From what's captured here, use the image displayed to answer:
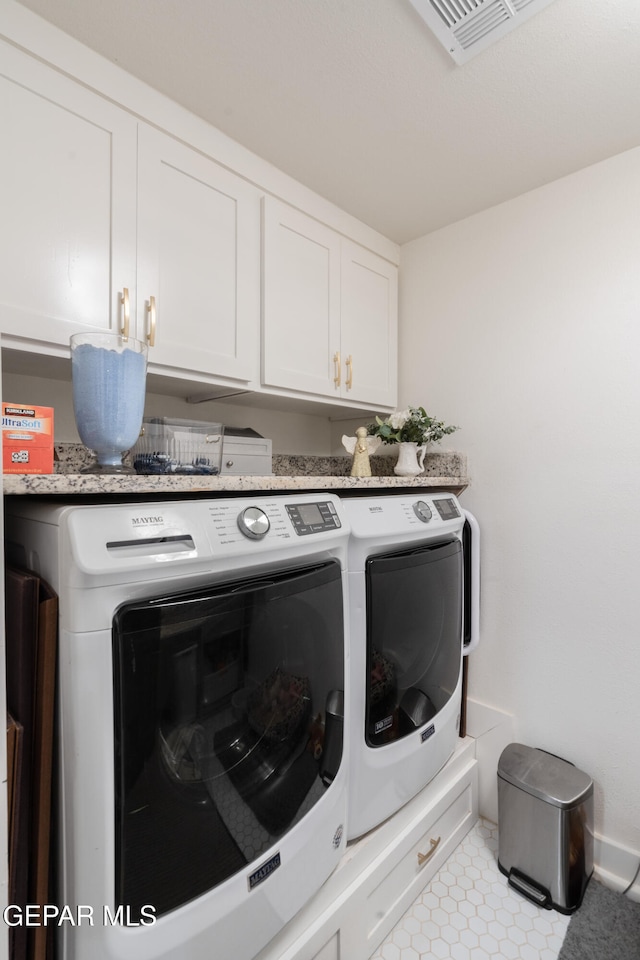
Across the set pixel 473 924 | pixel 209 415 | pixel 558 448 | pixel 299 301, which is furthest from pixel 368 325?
pixel 473 924

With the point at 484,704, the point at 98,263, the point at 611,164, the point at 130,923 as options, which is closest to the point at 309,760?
the point at 130,923

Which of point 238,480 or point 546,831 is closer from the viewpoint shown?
point 238,480

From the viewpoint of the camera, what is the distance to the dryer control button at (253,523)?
0.95 metres

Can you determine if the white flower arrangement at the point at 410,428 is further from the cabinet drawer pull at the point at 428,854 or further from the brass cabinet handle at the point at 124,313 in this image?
the cabinet drawer pull at the point at 428,854

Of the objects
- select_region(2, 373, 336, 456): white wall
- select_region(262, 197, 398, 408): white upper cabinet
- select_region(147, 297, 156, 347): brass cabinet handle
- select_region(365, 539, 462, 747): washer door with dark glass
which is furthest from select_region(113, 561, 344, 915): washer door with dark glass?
select_region(2, 373, 336, 456): white wall

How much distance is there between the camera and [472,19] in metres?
1.12

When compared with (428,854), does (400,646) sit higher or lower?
higher

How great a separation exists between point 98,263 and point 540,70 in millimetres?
1342

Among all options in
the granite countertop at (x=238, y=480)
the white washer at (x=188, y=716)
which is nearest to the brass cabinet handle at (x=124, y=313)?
the granite countertop at (x=238, y=480)

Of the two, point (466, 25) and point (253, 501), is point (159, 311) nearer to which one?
point (253, 501)

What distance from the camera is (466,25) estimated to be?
3.73 feet

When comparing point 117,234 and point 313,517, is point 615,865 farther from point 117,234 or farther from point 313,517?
point 117,234

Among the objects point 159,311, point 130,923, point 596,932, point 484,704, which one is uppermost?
point 159,311

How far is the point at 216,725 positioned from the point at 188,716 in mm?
75
